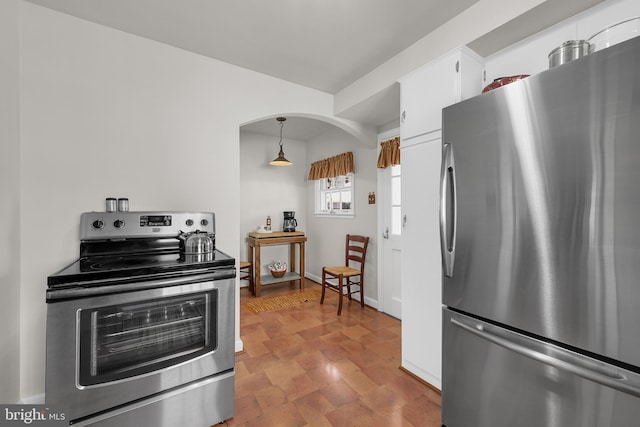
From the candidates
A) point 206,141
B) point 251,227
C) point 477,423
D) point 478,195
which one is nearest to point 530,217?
point 478,195

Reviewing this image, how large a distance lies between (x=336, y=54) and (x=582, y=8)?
1562 mm

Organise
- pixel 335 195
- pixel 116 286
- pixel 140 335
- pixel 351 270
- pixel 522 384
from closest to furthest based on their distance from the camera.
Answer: pixel 522 384
pixel 116 286
pixel 140 335
pixel 351 270
pixel 335 195

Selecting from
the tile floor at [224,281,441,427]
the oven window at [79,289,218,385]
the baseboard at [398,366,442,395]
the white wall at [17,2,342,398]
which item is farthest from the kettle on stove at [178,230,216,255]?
the baseboard at [398,366,442,395]

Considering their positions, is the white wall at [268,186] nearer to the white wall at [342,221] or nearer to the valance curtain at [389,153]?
the white wall at [342,221]

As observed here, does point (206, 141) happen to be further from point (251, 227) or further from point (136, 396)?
point (251, 227)

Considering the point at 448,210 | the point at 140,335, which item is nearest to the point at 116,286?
the point at 140,335

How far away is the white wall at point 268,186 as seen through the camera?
14.8 ft

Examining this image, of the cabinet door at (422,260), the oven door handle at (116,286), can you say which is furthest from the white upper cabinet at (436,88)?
the oven door handle at (116,286)

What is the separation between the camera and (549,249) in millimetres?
1059

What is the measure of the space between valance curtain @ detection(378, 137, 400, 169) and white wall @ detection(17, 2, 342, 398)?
1618mm

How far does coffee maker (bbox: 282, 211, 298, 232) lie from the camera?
15.1ft

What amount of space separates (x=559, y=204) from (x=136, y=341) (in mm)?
2050

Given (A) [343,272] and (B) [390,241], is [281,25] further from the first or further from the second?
(A) [343,272]

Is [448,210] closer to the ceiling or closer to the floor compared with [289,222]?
closer to the ceiling
